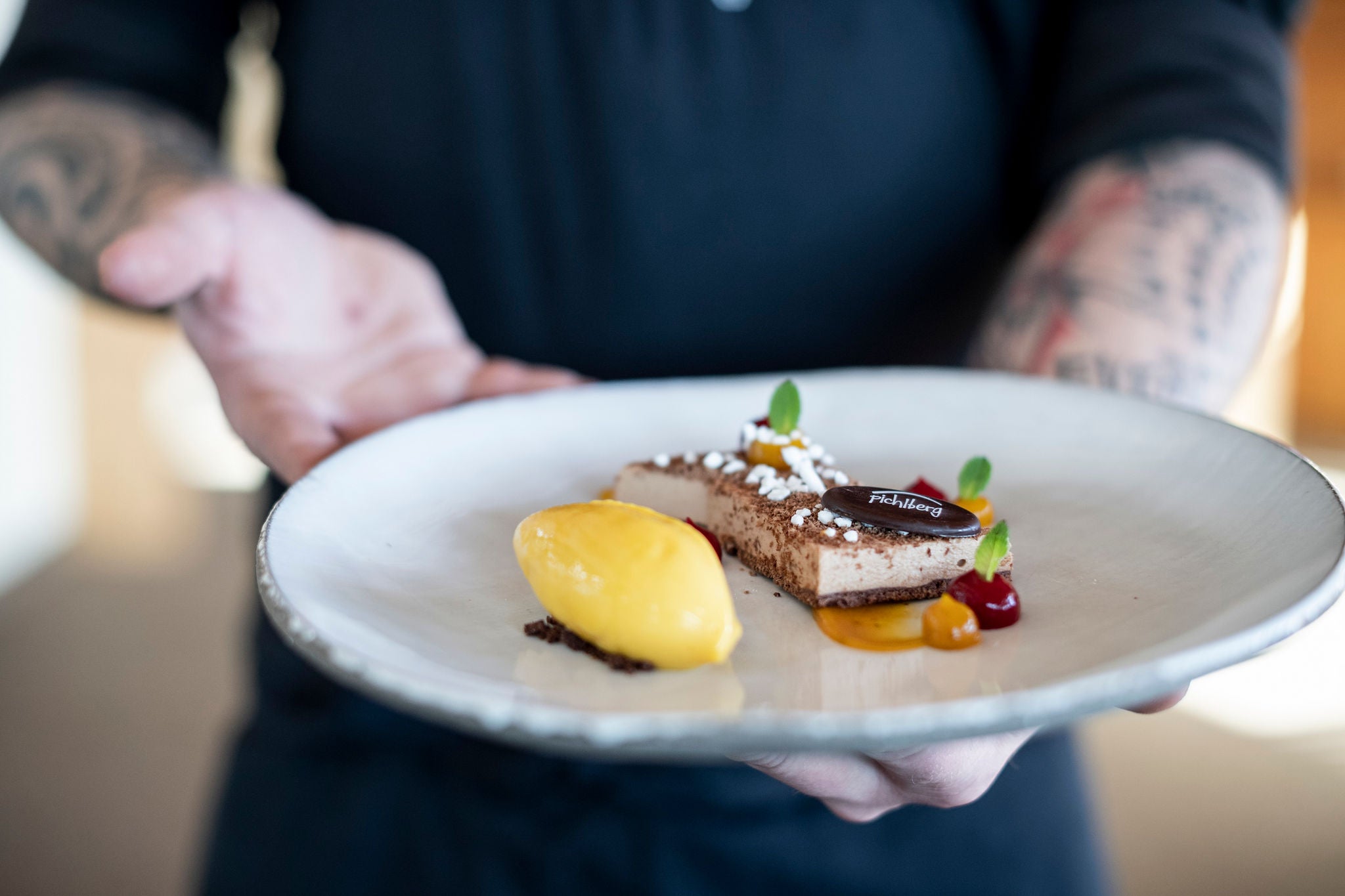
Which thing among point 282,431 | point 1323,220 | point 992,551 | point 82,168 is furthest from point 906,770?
point 1323,220

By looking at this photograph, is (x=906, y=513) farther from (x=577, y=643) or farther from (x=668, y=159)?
(x=668, y=159)

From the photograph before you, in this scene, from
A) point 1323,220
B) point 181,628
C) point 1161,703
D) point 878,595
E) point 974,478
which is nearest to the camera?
point 1161,703

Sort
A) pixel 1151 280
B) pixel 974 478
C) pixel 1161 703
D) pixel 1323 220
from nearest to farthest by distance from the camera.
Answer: pixel 1161 703
pixel 974 478
pixel 1151 280
pixel 1323 220

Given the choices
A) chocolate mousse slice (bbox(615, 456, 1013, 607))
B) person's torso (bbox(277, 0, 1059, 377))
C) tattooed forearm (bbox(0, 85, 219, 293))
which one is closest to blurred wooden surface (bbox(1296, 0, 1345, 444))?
person's torso (bbox(277, 0, 1059, 377))

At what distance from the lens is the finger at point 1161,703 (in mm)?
815

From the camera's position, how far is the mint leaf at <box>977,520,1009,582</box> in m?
1.03

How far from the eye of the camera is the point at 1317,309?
5.96m

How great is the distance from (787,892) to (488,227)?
126 centimetres

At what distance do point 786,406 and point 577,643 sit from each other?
515mm

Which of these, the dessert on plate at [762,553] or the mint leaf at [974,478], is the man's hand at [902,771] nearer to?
the dessert on plate at [762,553]

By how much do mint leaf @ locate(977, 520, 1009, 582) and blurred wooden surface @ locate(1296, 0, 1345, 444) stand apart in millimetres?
5671

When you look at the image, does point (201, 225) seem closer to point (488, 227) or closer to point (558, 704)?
point (488, 227)

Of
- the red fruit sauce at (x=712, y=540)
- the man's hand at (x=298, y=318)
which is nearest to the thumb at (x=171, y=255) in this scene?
the man's hand at (x=298, y=318)

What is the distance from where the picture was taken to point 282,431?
129cm
